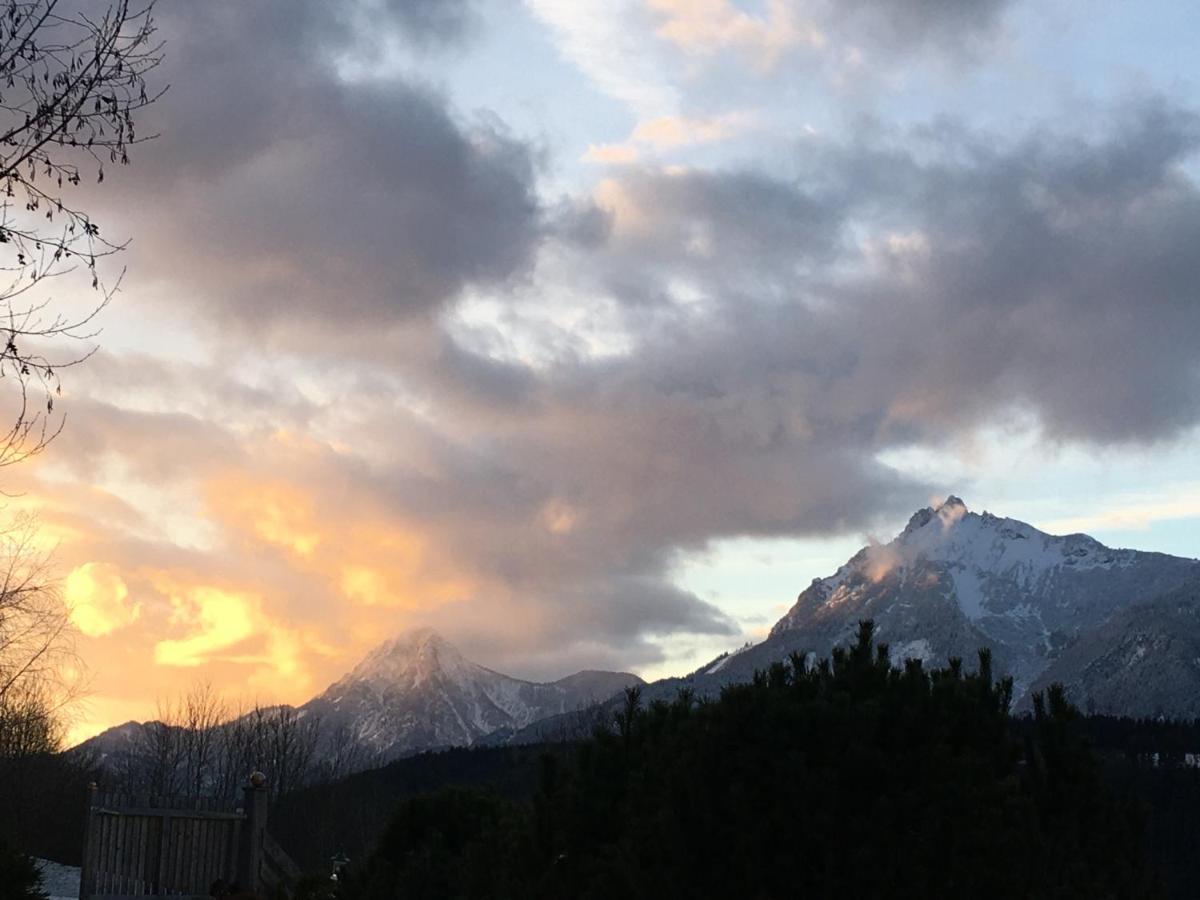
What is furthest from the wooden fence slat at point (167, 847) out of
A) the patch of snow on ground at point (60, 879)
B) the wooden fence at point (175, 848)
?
the patch of snow on ground at point (60, 879)

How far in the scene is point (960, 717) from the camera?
11586 mm

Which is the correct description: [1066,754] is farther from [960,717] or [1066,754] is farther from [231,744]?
[231,744]

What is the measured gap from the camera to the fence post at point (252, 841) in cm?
2047

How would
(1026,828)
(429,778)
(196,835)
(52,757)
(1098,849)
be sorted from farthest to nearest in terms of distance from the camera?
(429,778), (52,757), (196,835), (1098,849), (1026,828)

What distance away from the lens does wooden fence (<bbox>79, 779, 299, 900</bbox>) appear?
62.0 feet

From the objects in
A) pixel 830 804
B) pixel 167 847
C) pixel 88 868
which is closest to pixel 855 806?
pixel 830 804

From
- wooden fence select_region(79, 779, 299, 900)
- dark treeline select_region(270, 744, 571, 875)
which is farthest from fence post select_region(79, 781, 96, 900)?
dark treeline select_region(270, 744, 571, 875)

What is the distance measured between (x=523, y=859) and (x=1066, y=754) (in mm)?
5611

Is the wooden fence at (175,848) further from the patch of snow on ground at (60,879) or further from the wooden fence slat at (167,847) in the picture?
the patch of snow on ground at (60,879)

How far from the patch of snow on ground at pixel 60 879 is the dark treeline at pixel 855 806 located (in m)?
31.1

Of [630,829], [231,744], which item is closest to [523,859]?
[630,829]

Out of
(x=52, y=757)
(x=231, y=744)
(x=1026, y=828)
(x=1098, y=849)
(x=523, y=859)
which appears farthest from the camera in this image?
(x=231, y=744)

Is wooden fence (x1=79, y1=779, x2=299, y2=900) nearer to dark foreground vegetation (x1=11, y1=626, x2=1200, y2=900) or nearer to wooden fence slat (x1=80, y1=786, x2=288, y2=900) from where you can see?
wooden fence slat (x1=80, y1=786, x2=288, y2=900)

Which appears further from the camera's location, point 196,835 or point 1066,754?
point 196,835
